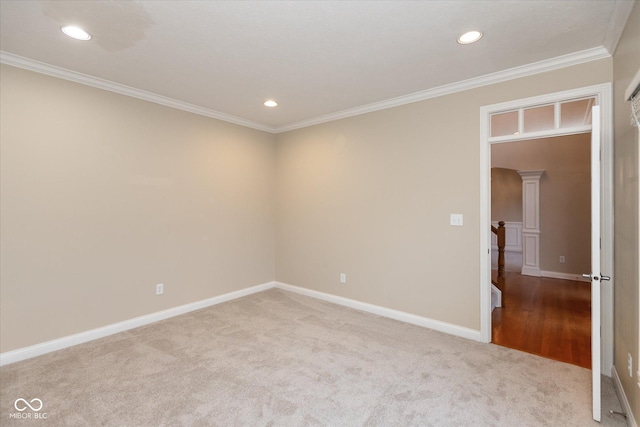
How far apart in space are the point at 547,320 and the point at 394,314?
180 centimetres

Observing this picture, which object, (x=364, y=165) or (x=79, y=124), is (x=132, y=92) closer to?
(x=79, y=124)

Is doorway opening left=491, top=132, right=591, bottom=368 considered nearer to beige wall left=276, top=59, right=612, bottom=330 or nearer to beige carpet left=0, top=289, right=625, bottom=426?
beige wall left=276, top=59, right=612, bottom=330

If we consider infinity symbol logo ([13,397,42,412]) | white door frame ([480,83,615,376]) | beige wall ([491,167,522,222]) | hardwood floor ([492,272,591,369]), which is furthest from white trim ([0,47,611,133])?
beige wall ([491,167,522,222])

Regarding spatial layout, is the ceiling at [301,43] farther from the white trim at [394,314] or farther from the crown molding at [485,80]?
the white trim at [394,314]

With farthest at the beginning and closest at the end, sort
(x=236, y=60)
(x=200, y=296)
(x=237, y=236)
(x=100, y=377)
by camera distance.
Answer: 1. (x=237, y=236)
2. (x=200, y=296)
3. (x=236, y=60)
4. (x=100, y=377)

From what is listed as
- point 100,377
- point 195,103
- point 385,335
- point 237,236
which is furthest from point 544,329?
point 195,103

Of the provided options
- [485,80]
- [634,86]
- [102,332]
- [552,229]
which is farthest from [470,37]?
[552,229]

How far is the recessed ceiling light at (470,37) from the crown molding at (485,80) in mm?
753

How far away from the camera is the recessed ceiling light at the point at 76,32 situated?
217cm

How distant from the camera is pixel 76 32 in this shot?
2.22 m

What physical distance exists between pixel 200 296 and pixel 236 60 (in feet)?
9.56

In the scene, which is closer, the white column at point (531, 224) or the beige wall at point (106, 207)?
A: the beige wall at point (106, 207)

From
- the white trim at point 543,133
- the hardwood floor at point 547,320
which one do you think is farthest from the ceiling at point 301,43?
the hardwood floor at point 547,320

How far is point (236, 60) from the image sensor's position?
263 centimetres
